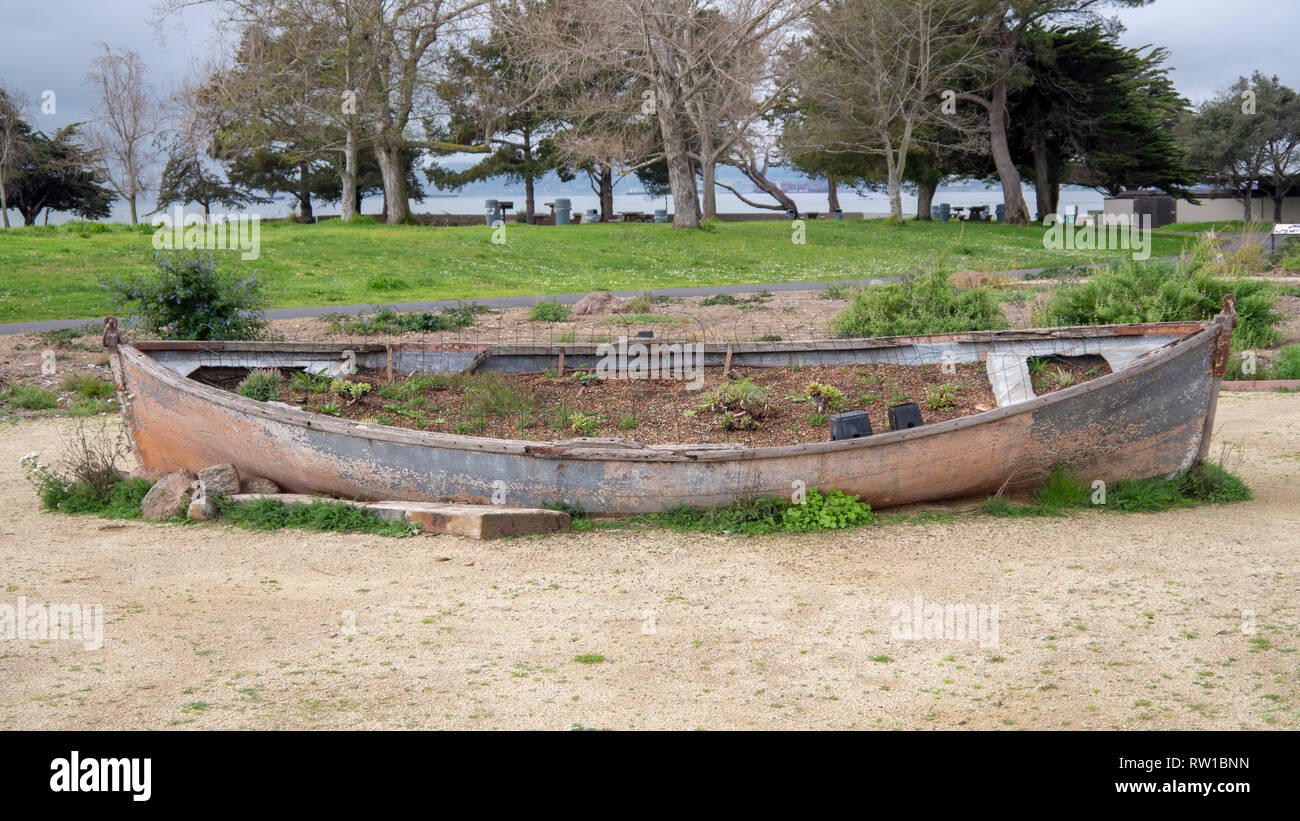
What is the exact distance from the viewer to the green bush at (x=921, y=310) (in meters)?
11.5

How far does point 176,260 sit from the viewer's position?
1073 centimetres

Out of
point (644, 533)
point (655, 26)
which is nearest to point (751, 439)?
point (644, 533)

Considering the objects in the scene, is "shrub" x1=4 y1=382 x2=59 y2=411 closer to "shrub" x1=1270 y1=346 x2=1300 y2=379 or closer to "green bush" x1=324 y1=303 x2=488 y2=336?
"green bush" x1=324 y1=303 x2=488 y2=336

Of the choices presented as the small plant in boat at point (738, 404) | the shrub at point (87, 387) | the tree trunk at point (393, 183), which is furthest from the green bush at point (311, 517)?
the tree trunk at point (393, 183)

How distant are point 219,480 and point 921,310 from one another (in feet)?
24.5

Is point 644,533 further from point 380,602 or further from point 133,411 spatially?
point 133,411

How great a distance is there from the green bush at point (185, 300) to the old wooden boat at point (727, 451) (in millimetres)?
1909

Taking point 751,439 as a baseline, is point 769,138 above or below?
above

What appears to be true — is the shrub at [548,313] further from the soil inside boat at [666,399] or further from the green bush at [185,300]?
the soil inside boat at [666,399]

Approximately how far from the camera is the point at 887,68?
125ft

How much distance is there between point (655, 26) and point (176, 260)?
68.8 ft

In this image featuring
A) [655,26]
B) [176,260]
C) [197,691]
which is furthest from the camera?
[655,26]

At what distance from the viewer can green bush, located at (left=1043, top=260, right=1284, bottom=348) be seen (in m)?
12.3

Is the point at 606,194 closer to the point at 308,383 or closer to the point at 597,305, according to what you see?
the point at 597,305
